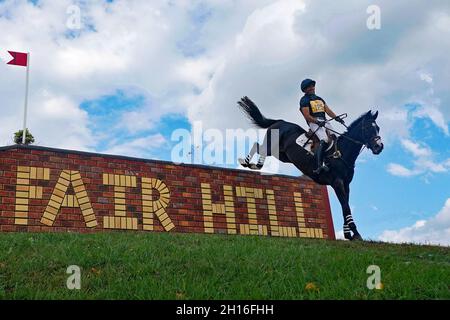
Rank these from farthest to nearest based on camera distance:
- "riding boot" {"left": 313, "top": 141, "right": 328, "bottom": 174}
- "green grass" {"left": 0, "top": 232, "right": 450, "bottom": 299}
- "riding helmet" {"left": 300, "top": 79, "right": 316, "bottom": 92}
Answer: "riding helmet" {"left": 300, "top": 79, "right": 316, "bottom": 92} < "riding boot" {"left": 313, "top": 141, "right": 328, "bottom": 174} < "green grass" {"left": 0, "top": 232, "right": 450, "bottom": 299}

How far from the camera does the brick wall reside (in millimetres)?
11867

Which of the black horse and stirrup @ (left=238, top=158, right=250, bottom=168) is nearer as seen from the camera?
the black horse

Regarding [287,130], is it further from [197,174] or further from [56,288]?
[56,288]

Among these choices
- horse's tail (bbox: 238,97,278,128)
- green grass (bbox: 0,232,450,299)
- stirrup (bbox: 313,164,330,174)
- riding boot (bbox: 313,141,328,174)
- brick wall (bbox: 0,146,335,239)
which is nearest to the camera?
green grass (bbox: 0,232,450,299)

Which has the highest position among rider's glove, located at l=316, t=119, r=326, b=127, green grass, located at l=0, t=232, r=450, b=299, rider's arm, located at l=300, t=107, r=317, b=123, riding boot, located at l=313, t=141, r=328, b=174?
rider's arm, located at l=300, t=107, r=317, b=123

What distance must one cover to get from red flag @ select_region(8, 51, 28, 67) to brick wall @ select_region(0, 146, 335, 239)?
2.27 meters

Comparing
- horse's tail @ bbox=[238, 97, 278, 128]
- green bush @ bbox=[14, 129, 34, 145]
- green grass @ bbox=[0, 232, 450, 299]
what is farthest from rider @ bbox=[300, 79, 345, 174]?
green bush @ bbox=[14, 129, 34, 145]

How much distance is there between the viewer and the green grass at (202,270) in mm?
6281

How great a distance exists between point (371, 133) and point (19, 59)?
8.81 meters

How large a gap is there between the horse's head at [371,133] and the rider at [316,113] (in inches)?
23.9

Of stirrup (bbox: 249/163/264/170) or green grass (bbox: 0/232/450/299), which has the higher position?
stirrup (bbox: 249/163/264/170)

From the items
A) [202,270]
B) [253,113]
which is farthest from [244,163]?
[202,270]

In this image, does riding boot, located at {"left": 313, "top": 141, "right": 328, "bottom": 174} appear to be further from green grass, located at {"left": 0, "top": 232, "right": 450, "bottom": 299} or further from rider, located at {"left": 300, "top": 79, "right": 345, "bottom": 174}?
green grass, located at {"left": 0, "top": 232, "right": 450, "bottom": 299}

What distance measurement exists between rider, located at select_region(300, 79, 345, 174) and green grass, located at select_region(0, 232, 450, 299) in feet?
11.1
